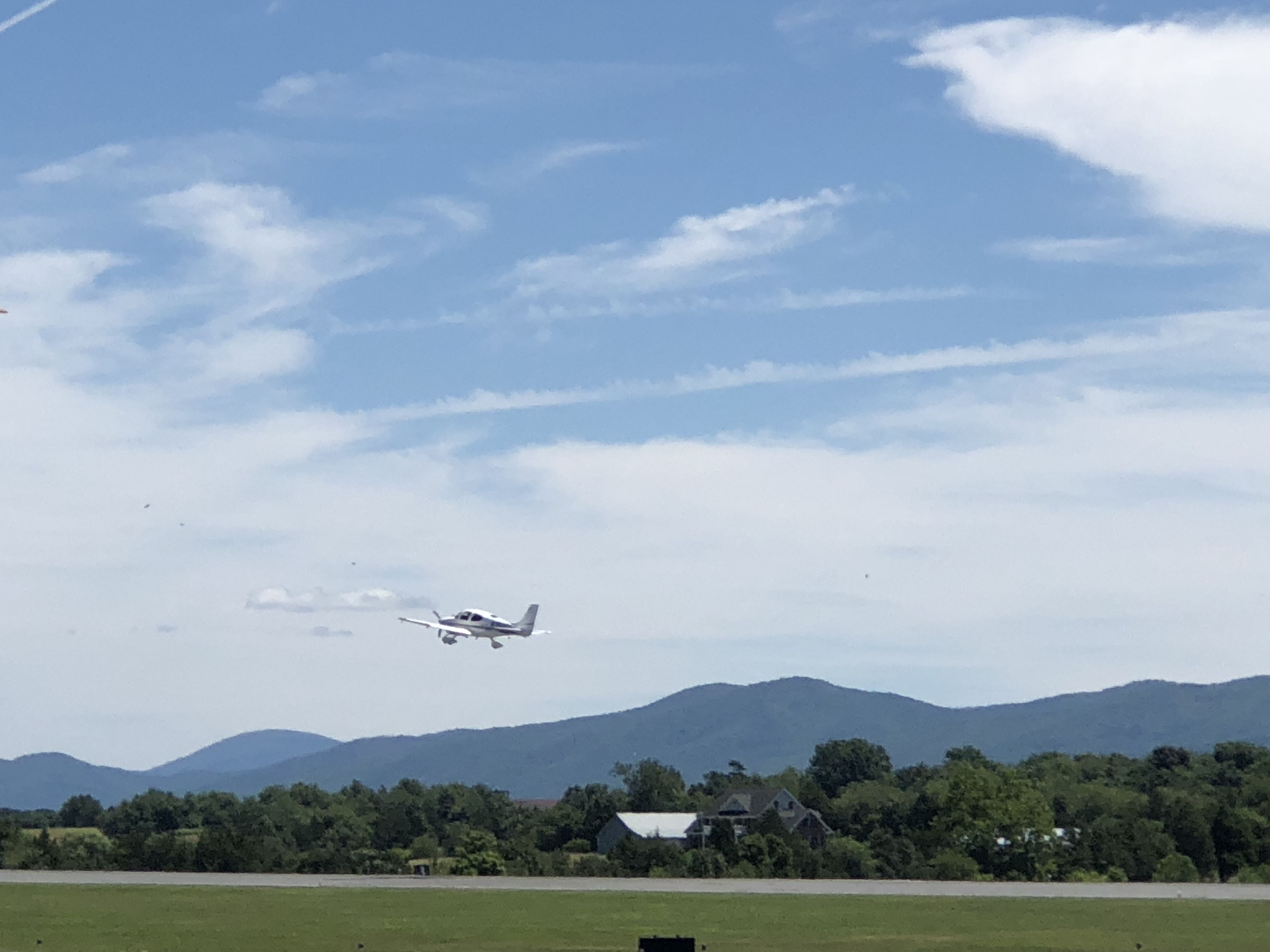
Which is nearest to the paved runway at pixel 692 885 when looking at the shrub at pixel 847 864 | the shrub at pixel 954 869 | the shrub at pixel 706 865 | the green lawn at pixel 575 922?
the green lawn at pixel 575 922

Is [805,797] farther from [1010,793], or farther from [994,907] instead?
[994,907]

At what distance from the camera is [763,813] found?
511ft

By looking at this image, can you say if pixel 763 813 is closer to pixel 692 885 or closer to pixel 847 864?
pixel 847 864

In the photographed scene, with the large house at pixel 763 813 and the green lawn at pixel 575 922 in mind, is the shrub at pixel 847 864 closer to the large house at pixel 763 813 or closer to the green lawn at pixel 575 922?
the large house at pixel 763 813

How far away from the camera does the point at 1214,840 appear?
359ft

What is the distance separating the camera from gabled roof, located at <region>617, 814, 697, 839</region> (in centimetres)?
15400

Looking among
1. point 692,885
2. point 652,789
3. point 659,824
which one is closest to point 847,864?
point 692,885

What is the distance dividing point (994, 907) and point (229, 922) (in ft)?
98.4

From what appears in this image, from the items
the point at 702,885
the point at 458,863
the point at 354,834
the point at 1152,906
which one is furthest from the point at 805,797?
the point at 1152,906

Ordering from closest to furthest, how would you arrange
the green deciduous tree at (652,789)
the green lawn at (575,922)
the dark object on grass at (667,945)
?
1. the dark object on grass at (667,945)
2. the green lawn at (575,922)
3. the green deciduous tree at (652,789)

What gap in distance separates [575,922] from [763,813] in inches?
Result: 3859

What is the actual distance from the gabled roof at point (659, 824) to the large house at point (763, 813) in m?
0.99

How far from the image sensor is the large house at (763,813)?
159000 mm

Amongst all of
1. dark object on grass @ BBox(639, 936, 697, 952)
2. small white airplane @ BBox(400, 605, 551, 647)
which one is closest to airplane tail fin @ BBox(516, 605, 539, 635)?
small white airplane @ BBox(400, 605, 551, 647)
